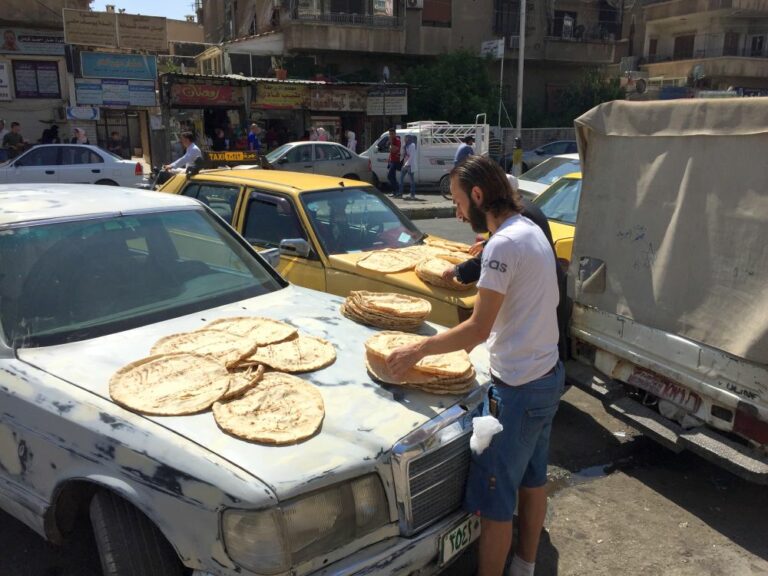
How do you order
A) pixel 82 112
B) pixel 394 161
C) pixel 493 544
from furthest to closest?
pixel 82 112, pixel 394 161, pixel 493 544

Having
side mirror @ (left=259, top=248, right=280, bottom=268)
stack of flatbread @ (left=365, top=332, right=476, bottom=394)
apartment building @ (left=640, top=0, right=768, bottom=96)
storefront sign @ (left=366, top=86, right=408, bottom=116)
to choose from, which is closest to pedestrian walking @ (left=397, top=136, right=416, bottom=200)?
storefront sign @ (left=366, top=86, right=408, bottom=116)

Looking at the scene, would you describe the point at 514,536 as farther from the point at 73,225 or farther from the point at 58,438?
the point at 73,225

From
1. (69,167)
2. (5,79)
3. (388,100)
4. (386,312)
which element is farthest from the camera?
(388,100)

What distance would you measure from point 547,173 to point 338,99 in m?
A: 16.4

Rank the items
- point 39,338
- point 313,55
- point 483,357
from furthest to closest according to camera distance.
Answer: point 313,55 → point 483,357 → point 39,338

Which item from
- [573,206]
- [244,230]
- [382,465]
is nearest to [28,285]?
[382,465]

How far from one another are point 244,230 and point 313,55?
2607cm

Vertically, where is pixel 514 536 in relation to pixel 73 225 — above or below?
below

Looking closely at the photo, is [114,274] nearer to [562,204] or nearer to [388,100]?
[562,204]

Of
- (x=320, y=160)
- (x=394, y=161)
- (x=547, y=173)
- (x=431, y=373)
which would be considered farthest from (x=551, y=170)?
(x=320, y=160)

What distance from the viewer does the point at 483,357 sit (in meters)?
3.18

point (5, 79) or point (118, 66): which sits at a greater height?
point (118, 66)

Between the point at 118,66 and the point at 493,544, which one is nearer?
the point at 493,544

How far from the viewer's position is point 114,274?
3.21 m
